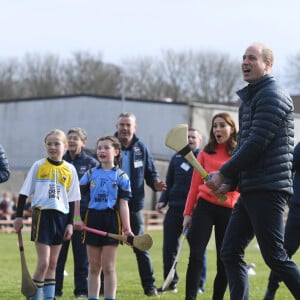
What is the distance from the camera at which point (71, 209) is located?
862 centimetres

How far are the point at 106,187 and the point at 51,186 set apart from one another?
58cm

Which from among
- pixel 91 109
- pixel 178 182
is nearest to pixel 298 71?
pixel 91 109

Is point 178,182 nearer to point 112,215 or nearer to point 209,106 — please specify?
point 112,215

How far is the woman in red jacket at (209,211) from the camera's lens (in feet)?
28.0

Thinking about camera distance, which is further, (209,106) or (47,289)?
(209,106)

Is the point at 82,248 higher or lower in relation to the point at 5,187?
higher

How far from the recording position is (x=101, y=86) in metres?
71.6

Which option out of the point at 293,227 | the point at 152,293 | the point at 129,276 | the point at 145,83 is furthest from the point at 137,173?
the point at 145,83

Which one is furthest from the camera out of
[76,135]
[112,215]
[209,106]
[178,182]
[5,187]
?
[209,106]

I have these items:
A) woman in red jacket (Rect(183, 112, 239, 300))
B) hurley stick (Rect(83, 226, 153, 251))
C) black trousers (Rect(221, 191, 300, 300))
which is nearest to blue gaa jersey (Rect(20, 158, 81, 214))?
hurley stick (Rect(83, 226, 153, 251))

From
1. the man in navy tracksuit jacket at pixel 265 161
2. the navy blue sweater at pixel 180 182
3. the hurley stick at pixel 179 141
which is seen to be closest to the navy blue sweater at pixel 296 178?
the hurley stick at pixel 179 141

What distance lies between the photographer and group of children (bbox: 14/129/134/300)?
326 inches

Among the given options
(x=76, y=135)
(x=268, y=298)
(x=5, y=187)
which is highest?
(x=76, y=135)

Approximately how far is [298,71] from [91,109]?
13214mm
